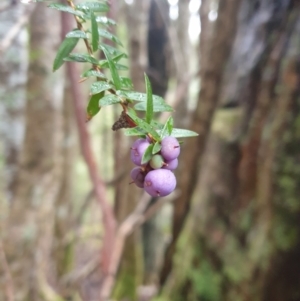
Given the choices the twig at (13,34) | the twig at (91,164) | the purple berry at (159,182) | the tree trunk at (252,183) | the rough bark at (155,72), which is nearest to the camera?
the purple berry at (159,182)

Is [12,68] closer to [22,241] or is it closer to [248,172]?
[22,241]

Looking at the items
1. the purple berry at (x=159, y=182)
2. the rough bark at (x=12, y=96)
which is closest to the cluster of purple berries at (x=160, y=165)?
the purple berry at (x=159, y=182)

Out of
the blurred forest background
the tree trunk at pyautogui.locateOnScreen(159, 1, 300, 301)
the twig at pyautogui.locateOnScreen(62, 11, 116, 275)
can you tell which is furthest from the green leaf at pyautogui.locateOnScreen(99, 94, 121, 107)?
the tree trunk at pyautogui.locateOnScreen(159, 1, 300, 301)

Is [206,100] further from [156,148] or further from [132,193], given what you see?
[156,148]

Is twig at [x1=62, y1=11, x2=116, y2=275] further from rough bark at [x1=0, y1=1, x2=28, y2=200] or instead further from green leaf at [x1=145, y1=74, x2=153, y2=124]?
green leaf at [x1=145, y1=74, x2=153, y2=124]

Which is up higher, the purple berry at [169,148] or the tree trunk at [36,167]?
the purple berry at [169,148]

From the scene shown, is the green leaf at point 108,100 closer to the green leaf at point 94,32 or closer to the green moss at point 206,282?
the green leaf at point 94,32

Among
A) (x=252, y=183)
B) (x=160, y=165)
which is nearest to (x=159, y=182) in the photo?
(x=160, y=165)
